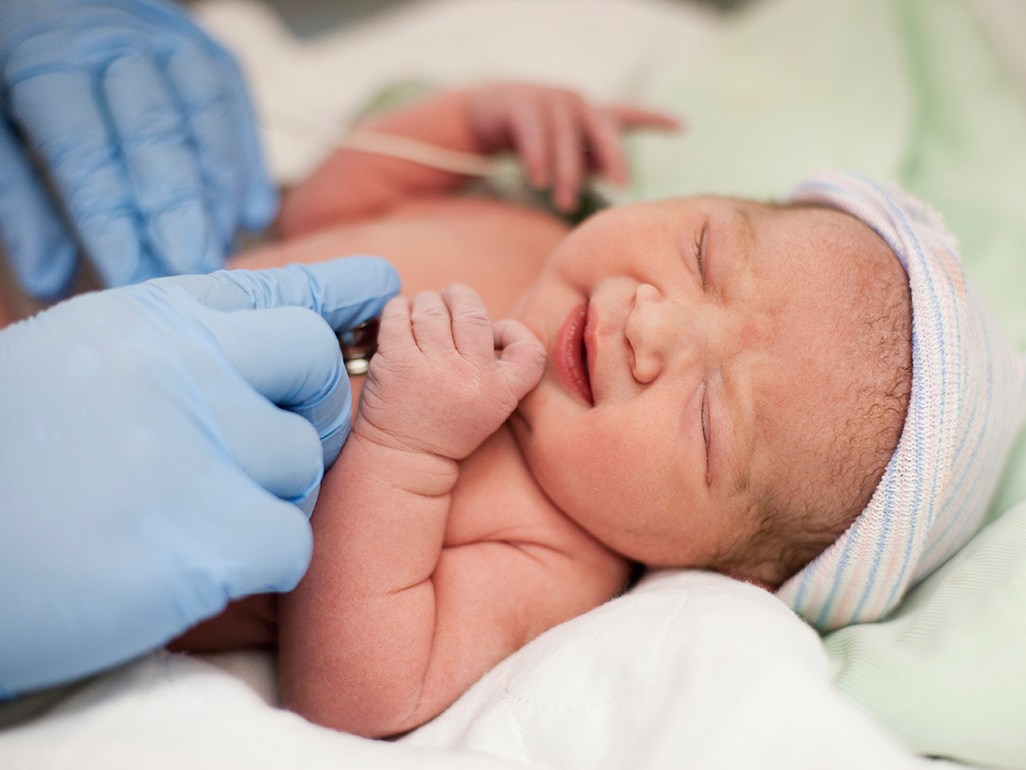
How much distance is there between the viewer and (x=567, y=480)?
1.02m

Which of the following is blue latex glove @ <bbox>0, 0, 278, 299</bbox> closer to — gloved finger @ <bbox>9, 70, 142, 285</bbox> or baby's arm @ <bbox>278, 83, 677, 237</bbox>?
gloved finger @ <bbox>9, 70, 142, 285</bbox>

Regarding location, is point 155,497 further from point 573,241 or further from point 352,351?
point 573,241

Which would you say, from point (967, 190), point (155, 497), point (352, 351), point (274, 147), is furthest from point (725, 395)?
point (274, 147)

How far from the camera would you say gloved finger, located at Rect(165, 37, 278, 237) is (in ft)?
4.40

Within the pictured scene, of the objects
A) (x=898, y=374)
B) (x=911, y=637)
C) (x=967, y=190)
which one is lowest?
(x=911, y=637)

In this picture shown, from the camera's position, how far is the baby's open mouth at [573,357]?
1021 mm

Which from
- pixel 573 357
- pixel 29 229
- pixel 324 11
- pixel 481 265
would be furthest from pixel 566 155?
pixel 324 11

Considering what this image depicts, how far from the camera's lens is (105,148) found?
1.18 meters

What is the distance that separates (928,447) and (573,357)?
474 mm

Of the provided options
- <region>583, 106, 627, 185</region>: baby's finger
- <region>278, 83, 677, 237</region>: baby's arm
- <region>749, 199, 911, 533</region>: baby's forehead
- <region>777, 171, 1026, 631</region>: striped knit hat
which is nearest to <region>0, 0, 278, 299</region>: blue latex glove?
<region>278, 83, 677, 237</region>: baby's arm

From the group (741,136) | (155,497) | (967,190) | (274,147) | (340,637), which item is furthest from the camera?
(274,147)

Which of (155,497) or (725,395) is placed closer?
(155,497)

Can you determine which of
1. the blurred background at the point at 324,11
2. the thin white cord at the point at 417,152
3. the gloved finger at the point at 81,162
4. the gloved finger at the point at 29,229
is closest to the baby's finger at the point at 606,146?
the thin white cord at the point at 417,152

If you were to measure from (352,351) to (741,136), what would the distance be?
112 cm
